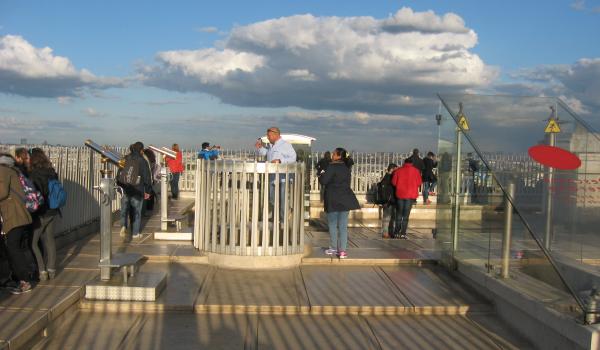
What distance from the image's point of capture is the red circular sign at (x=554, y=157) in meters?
6.65

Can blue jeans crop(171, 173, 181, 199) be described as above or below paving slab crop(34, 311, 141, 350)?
above

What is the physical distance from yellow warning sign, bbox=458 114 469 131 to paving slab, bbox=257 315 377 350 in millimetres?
2810

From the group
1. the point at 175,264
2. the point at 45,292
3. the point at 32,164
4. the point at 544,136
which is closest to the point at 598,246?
the point at 544,136

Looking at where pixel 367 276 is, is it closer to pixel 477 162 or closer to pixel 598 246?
pixel 477 162

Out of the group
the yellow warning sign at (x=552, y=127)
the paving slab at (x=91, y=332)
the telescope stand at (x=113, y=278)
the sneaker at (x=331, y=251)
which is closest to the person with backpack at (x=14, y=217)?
the telescope stand at (x=113, y=278)

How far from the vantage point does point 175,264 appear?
834 cm

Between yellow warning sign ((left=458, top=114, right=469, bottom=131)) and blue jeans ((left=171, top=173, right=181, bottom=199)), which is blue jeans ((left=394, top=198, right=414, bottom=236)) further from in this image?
blue jeans ((left=171, top=173, right=181, bottom=199))

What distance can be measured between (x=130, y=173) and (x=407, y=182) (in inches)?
202

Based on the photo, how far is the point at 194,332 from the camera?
5.78 m

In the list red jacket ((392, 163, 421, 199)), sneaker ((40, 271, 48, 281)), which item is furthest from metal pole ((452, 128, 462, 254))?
sneaker ((40, 271, 48, 281))

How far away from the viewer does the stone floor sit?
219 inches

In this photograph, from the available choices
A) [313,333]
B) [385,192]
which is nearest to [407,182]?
[385,192]

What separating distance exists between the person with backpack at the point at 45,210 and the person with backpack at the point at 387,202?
21.4 ft

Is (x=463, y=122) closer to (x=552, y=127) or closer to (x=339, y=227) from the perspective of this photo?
(x=552, y=127)
